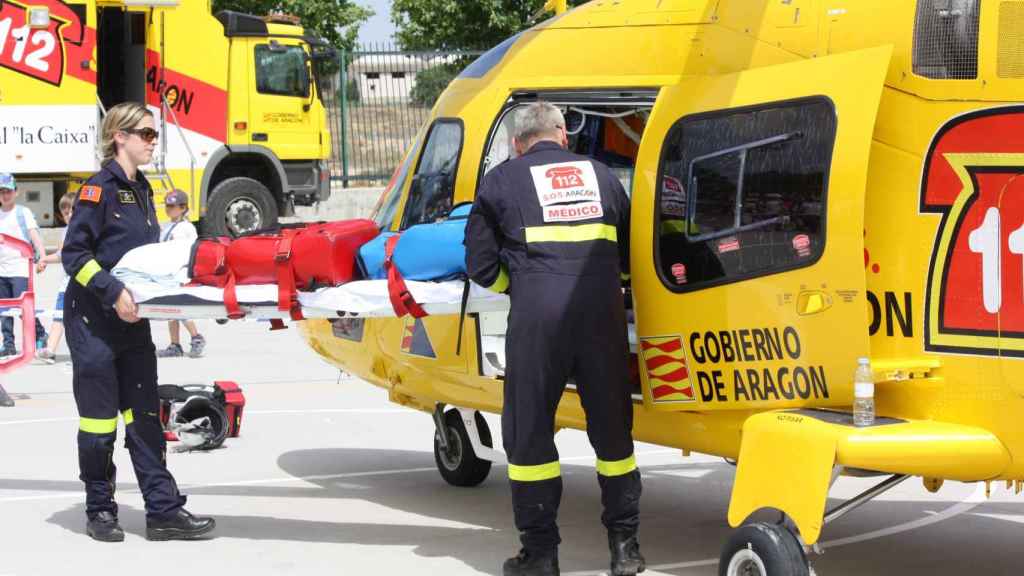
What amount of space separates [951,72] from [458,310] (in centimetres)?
246

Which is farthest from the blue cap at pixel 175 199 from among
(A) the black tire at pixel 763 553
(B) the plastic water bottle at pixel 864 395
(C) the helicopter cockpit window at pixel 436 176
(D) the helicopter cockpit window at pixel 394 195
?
(B) the plastic water bottle at pixel 864 395

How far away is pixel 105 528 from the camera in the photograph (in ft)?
23.8

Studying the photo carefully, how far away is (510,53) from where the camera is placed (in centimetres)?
771

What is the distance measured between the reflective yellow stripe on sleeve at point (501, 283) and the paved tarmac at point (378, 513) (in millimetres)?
1348

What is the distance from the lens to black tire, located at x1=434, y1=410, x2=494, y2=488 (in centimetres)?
873

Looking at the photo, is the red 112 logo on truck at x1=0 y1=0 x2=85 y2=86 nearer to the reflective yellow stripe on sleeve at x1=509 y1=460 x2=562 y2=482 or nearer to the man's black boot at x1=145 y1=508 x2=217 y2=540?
the man's black boot at x1=145 y1=508 x2=217 y2=540

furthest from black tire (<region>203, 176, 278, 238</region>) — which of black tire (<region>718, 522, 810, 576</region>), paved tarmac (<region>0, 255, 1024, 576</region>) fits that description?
black tire (<region>718, 522, 810, 576</region>)

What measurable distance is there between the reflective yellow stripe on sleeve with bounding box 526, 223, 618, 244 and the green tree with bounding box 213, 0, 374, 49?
30961mm

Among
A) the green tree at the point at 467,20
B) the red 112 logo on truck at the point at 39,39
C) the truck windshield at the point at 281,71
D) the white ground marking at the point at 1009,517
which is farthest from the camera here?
the green tree at the point at 467,20

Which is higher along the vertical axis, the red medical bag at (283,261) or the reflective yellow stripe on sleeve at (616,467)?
the red medical bag at (283,261)

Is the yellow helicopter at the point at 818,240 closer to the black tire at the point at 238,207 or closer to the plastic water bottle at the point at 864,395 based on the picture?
the plastic water bottle at the point at 864,395

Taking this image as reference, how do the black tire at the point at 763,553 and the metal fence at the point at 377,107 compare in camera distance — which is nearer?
the black tire at the point at 763,553

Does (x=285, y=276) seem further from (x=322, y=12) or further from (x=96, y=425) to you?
(x=322, y=12)

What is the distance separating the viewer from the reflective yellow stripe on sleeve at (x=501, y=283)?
6.37 meters
